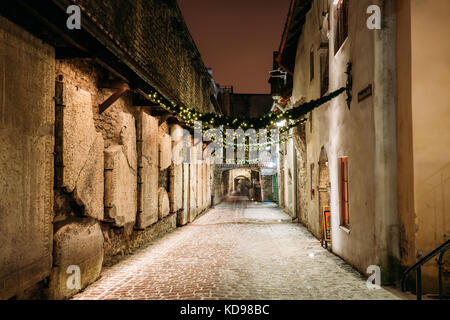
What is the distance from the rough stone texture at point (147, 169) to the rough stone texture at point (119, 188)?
432mm

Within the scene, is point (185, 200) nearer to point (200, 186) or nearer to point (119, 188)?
point (200, 186)

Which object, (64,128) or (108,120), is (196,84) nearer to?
(108,120)

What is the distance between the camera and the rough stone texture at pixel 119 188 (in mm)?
6773

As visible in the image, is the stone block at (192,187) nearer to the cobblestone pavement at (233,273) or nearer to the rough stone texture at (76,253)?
the cobblestone pavement at (233,273)

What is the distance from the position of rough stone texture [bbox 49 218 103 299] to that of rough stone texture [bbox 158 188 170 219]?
4277mm

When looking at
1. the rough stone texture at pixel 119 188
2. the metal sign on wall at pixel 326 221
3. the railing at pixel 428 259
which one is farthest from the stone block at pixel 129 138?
the railing at pixel 428 259

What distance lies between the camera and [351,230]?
728 cm

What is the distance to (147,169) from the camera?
29.8 feet

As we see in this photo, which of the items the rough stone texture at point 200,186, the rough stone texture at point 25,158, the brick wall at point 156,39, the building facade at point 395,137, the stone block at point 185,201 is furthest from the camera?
the rough stone texture at point 200,186

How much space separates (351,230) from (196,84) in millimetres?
14084

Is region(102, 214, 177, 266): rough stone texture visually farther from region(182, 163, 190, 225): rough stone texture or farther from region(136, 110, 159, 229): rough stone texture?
region(182, 163, 190, 225): rough stone texture

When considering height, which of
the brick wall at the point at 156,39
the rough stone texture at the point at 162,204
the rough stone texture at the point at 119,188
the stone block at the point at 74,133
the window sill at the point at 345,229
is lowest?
the window sill at the point at 345,229

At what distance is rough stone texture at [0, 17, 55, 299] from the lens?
3.75 m

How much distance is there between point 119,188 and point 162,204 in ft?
11.6
